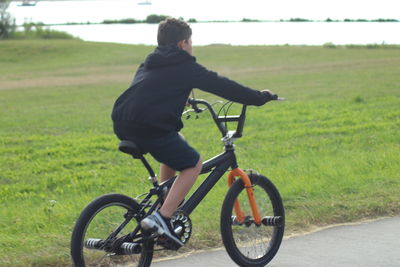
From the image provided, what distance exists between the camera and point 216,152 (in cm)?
1257

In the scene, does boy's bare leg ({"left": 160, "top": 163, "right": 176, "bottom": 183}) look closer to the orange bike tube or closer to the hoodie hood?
the orange bike tube

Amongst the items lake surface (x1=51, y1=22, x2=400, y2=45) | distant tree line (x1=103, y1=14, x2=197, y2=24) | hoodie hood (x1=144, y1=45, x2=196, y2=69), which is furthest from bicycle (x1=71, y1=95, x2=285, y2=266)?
distant tree line (x1=103, y1=14, x2=197, y2=24)

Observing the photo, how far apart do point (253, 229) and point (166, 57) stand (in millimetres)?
1527

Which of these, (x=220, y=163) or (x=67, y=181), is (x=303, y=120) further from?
(x=220, y=163)

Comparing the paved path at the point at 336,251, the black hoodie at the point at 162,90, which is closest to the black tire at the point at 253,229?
the paved path at the point at 336,251

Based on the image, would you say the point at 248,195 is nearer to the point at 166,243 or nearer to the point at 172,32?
the point at 166,243

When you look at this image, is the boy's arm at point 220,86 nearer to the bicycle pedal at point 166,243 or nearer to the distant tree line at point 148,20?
the bicycle pedal at point 166,243

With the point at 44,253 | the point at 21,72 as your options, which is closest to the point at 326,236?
the point at 44,253

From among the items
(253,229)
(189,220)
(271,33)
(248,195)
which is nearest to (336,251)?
(253,229)

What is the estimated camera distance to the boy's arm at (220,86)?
4.95 metres

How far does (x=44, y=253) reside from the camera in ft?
18.1

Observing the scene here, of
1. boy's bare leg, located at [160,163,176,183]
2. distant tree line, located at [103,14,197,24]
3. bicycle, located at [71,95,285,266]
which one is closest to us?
bicycle, located at [71,95,285,266]

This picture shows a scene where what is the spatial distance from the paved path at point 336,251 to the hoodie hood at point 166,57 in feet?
4.78

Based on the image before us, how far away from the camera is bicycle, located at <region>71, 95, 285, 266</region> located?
15.8 ft
